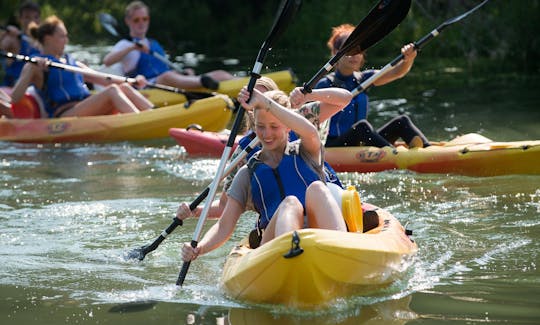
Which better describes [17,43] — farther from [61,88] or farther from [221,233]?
[221,233]

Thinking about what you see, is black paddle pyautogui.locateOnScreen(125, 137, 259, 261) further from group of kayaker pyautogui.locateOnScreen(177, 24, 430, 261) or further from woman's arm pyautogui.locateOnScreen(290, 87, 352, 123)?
woman's arm pyautogui.locateOnScreen(290, 87, 352, 123)

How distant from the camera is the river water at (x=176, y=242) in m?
4.62

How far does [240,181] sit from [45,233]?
6.74 ft

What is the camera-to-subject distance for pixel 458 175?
25.7ft

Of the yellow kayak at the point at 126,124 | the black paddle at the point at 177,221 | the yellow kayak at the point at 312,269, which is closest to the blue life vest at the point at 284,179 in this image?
the yellow kayak at the point at 312,269

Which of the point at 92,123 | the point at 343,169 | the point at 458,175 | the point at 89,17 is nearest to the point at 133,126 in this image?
the point at 92,123

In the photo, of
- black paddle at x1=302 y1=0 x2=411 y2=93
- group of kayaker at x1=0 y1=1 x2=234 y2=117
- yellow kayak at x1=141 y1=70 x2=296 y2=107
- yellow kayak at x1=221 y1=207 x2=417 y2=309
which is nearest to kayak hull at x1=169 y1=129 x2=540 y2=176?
black paddle at x1=302 y1=0 x2=411 y2=93

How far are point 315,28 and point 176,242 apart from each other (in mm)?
15064

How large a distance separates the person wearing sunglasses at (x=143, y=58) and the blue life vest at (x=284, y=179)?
22.2 ft

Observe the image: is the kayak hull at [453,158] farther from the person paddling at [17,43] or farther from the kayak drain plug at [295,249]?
the person paddling at [17,43]

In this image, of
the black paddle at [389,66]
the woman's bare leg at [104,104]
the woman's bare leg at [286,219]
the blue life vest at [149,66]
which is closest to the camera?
the woman's bare leg at [286,219]

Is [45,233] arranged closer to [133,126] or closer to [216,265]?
[216,265]

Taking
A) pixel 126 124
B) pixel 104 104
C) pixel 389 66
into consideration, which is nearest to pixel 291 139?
pixel 389 66

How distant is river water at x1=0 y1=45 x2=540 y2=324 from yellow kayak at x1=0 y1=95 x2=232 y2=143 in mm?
117
